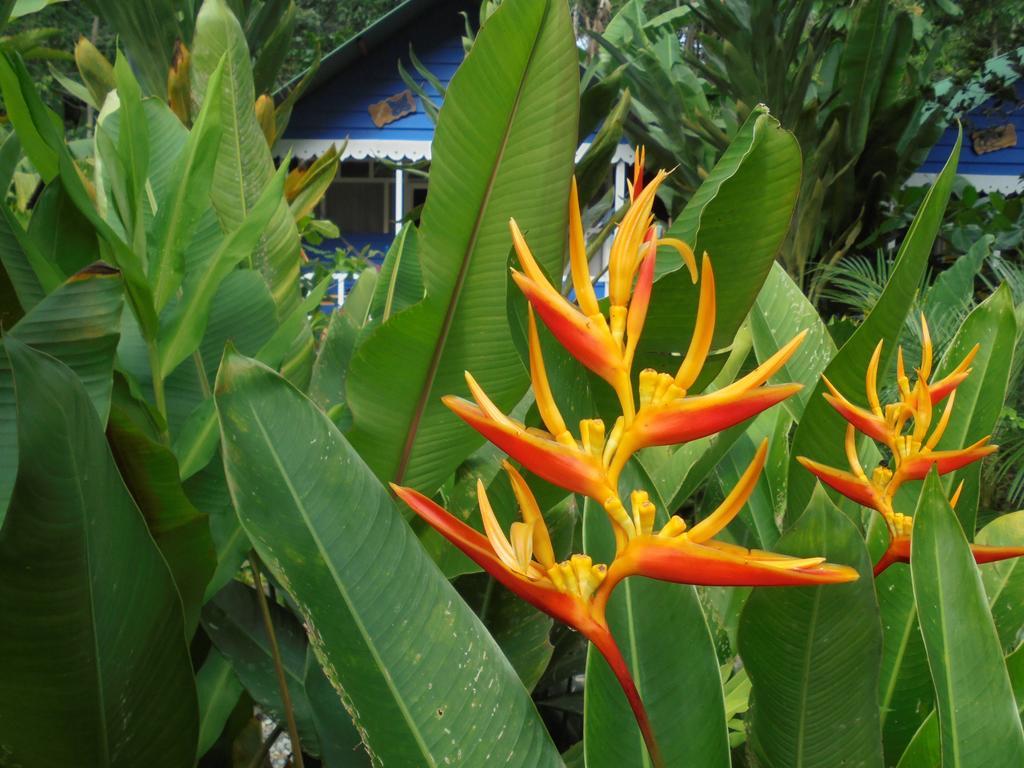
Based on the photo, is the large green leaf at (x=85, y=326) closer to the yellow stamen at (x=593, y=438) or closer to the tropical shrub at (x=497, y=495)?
the tropical shrub at (x=497, y=495)

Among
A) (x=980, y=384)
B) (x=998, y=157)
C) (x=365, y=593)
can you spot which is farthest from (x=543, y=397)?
(x=998, y=157)

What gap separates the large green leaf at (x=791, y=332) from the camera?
0.90 metres

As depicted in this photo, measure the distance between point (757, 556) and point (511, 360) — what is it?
1.38 ft

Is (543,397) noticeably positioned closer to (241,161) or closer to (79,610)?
(79,610)

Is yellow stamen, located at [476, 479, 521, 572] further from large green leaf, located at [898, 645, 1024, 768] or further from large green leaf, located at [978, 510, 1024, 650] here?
large green leaf, located at [978, 510, 1024, 650]

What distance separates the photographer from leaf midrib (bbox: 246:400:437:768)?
49 cm

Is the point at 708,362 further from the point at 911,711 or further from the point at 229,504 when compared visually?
the point at 229,504

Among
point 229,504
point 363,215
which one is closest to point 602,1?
point 363,215

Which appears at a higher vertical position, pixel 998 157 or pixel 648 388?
pixel 648 388

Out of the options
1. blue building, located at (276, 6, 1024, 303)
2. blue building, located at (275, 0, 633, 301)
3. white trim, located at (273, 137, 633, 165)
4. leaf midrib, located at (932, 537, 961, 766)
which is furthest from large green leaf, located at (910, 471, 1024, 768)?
white trim, located at (273, 137, 633, 165)

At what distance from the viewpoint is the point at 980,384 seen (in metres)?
0.82

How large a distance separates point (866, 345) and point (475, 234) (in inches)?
12.4

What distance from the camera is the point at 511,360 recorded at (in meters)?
0.75

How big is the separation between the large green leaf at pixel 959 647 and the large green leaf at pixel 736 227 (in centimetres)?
21
